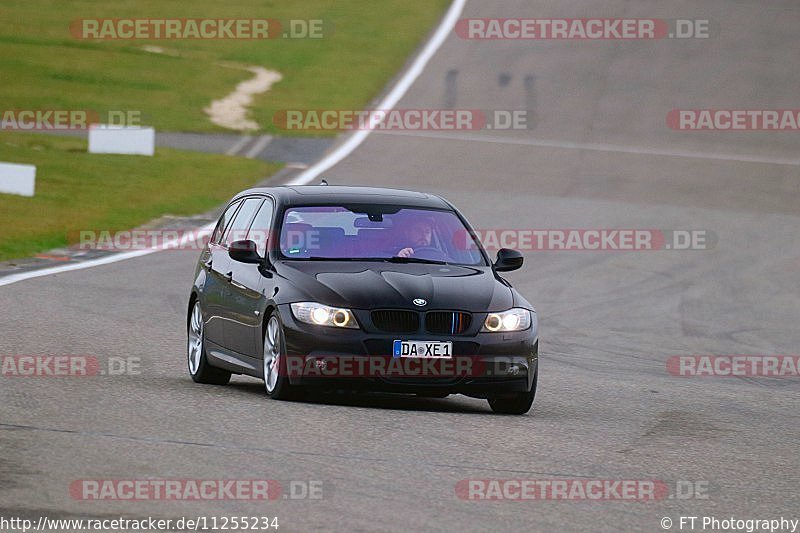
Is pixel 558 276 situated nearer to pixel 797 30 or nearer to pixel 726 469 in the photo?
pixel 726 469

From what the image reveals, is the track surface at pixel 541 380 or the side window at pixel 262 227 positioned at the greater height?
the side window at pixel 262 227

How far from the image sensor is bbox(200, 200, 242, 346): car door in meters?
12.4

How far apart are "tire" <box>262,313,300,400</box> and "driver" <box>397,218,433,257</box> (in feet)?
3.89

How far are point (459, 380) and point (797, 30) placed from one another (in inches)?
1526

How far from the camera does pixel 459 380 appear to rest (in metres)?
10.9

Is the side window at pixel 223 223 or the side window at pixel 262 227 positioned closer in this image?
the side window at pixel 262 227

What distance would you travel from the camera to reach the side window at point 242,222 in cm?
1284

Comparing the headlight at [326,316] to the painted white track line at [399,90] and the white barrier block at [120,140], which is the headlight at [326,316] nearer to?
the painted white track line at [399,90]

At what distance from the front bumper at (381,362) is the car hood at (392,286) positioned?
17 cm

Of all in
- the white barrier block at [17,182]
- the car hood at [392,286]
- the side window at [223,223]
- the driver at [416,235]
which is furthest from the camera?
the white barrier block at [17,182]

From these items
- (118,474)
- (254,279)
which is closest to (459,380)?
(254,279)

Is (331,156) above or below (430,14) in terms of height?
below

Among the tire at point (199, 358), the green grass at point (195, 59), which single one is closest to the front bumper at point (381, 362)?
the tire at point (199, 358)

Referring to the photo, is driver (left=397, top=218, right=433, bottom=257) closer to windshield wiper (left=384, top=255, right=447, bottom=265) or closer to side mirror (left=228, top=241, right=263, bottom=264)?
windshield wiper (left=384, top=255, right=447, bottom=265)
